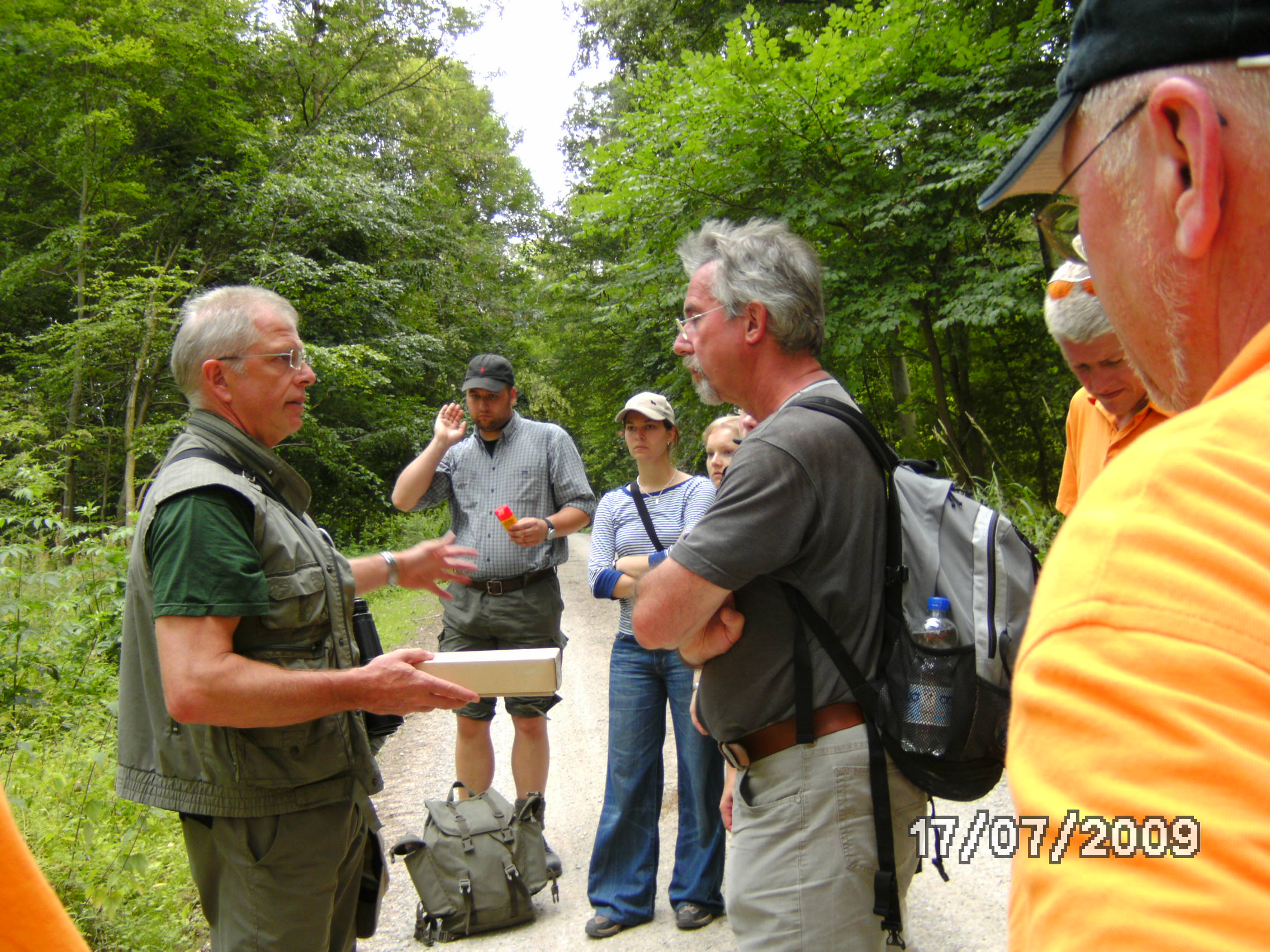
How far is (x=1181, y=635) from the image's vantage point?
453 millimetres

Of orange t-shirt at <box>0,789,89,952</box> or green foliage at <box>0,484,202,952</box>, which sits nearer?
orange t-shirt at <box>0,789,89,952</box>

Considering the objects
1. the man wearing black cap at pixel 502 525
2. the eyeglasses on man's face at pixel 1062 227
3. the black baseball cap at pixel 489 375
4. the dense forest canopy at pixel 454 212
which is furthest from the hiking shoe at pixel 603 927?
the dense forest canopy at pixel 454 212

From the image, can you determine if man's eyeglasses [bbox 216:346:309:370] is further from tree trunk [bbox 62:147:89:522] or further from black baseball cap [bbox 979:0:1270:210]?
tree trunk [bbox 62:147:89:522]

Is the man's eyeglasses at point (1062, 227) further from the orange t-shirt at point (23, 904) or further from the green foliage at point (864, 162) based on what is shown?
the green foliage at point (864, 162)

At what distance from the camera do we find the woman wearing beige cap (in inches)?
152

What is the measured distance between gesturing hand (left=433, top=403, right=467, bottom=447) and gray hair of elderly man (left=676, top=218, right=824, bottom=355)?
267 centimetres

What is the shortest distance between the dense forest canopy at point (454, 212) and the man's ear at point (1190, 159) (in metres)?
6.35

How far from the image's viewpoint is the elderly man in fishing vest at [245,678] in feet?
6.89

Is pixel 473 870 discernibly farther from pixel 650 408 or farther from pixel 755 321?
pixel 755 321

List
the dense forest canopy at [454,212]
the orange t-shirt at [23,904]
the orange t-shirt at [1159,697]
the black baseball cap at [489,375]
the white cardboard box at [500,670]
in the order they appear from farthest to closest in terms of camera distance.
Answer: the dense forest canopy at [454,212], the black baseball cap at [489,375], the white cardboard box at [500,670], the orange t-shirt at [23,904], the orange t-shirt at [1159,697]

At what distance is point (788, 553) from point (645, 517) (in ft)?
7.78

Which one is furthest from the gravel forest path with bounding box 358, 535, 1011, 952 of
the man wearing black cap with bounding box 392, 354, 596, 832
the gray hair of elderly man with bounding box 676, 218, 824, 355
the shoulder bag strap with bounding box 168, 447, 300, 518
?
the shoulder bag strap with bounding box 168, 447, 300, 518

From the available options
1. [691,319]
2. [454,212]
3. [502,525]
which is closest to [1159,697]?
[691,319]

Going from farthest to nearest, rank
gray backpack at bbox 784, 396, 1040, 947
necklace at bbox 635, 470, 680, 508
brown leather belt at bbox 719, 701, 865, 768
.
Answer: necklace at bbox 635, 470, 680, 508 < brown leather belt at bbox 719, 701, 865, 768 < gray backpack at bbox 784, 396, 1040, 947
